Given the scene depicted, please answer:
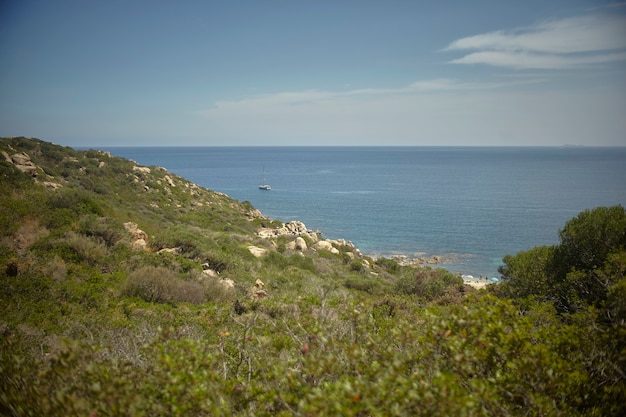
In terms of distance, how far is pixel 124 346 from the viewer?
7.08m

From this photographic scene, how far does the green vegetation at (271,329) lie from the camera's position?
3707 millimetres

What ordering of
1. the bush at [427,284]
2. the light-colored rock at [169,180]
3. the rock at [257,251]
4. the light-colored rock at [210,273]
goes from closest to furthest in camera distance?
the light-colored rock at [210,273], the bush at [427,284], the rock at [257,251], the light-colored rock at [169,180]

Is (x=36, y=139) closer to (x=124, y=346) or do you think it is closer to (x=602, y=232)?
(x=124, y=346)

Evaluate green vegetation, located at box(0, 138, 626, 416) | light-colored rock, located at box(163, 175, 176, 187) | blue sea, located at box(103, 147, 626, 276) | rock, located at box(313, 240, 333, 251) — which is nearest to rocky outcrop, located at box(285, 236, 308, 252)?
rock, located at box(313, 240, 333, 251)

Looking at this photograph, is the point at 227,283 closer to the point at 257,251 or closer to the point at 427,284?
the point at 257,251

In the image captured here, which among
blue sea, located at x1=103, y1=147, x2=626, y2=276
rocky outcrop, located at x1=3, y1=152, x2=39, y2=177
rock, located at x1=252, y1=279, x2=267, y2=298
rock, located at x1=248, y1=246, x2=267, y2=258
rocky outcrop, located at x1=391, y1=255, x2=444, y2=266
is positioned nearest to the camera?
rock, located at x1=252, y1=279, x2=267, y2=298

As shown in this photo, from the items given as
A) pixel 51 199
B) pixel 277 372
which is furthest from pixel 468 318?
pixel 51 199

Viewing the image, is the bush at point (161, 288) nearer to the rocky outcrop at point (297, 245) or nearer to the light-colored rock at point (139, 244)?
the light-colored rock at point (139, 244)

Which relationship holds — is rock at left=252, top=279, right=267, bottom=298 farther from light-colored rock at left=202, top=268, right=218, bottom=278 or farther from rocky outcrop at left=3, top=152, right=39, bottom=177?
rocky outcrop at left=3, top=152, right=39, bottom=177

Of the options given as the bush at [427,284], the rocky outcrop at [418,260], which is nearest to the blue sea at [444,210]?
the rocky outcrop at [418,260]

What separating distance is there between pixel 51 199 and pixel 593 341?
2261 cm

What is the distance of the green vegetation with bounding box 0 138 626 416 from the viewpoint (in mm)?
3707

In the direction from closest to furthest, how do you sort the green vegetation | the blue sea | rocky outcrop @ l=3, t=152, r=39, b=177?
the green vegetation, rocky outcrop @ l=3, t=152, r=39, b=177, the blue sea

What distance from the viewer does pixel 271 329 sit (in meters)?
7.80
